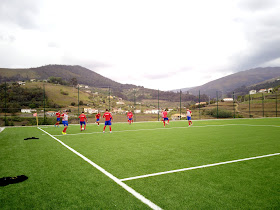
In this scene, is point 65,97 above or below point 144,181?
above

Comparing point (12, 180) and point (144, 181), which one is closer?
point (144, 181)

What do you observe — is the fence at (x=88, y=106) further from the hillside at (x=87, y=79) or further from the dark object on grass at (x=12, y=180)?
the dark object on grass at (x=12, y=180)

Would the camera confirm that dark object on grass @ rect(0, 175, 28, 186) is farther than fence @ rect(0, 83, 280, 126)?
No

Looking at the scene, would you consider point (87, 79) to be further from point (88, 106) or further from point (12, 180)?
point (12, 180)

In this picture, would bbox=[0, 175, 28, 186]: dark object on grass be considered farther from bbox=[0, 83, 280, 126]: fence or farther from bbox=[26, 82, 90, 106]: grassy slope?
bbox=[26, 82, 90, 106]: grassy slope

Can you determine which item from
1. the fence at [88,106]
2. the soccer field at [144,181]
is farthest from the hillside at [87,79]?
the soccer field at [144,181]

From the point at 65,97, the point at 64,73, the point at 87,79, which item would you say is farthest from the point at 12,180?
the point at 64,73

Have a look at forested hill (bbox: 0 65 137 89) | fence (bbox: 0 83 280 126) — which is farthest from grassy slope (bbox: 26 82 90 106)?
forested hill (bbox: 0 65 137 89)

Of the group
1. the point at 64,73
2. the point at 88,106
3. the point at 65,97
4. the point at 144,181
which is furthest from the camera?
the point at 64,73

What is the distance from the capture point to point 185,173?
449cm

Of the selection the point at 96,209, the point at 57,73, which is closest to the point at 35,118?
the point at 96,209

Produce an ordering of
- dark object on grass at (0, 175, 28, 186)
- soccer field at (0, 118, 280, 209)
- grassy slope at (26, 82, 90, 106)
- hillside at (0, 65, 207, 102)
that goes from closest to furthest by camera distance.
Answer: soccer field at (0, 118, 280, 209)
dark object on grass at (0, 175, 28, 186)
grassy slope at (26, 82, 90, 106)
hillside at (0, 65, 207, 102)

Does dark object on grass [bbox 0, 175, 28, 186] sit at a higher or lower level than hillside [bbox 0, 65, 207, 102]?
lower

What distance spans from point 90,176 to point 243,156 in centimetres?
486
